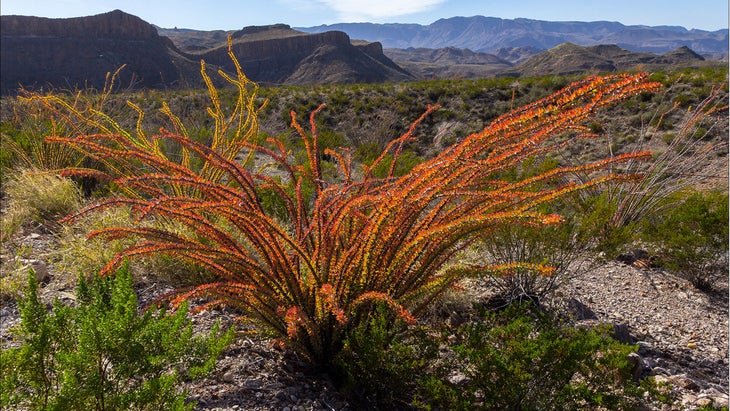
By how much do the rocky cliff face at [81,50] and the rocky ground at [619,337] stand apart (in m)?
63.6

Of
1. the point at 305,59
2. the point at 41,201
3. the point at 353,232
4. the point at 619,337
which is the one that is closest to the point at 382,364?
the point at 353,232

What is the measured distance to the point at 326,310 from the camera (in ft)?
6.33

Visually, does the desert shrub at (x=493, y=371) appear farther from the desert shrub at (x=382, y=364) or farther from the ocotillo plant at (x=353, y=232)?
the ocotillo plant at (x=353, y=232)

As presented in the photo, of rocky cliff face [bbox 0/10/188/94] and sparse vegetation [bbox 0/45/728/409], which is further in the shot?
rocky cliff face [bbox 0/10/188/94]

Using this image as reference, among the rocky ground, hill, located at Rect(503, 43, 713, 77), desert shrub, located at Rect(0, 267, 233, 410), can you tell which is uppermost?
hill, located at Rect(503, 43, 713, 77)

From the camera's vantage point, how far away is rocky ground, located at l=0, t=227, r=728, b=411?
188cm

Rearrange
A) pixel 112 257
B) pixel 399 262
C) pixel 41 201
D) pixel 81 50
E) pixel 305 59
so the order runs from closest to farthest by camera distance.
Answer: pixel 399 262 < pixel 112 257 < pixel 41 201 < pixel 81 50 < pixel 305 59

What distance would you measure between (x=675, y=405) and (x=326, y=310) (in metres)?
1.72

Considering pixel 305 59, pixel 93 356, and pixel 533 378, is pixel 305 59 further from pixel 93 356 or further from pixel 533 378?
pixel 93 356

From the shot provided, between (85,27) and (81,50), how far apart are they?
7.18 metres

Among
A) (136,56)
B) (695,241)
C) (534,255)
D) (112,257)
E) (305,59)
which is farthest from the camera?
(305,59)

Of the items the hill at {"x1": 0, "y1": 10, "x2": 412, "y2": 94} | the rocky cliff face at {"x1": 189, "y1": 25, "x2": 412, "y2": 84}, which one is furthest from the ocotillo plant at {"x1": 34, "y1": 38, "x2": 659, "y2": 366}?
the rocky cliff face at {"x1": 189, "y1": 25, "x2": 412, "y2": 84}

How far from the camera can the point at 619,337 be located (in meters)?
2.78

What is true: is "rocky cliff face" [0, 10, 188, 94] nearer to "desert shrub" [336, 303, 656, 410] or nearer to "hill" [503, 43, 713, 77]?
"hill" [503, 43, 713, 77]
